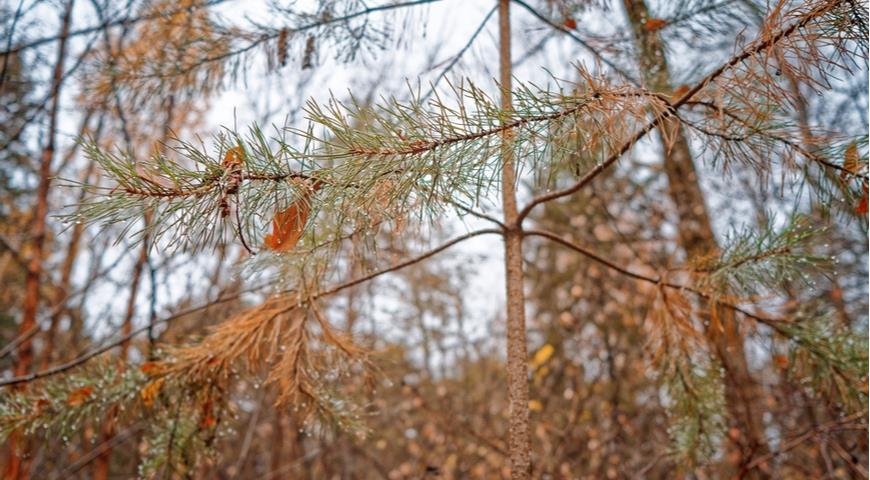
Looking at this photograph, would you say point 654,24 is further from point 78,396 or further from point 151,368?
point 78,396

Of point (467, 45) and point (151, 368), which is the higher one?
point (467, 45)

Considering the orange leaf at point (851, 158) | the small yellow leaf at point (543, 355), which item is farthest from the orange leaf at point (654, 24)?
the small yellow leaf at point (543, 355)

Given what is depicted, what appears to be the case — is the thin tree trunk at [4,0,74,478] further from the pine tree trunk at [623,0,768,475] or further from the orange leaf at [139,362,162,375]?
the pine tree trunk at [623,0,768,475]

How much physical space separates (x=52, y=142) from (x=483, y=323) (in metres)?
2.92

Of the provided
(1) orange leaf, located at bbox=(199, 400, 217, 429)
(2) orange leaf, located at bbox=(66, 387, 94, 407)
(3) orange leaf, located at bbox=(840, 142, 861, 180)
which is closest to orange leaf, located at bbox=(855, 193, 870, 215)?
(3) orange leaf, located at bbox=(840, 142, 861, 180)

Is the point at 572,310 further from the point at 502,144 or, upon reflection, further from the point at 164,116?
the point at 502,144

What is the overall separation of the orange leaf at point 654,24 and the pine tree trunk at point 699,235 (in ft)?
0.04

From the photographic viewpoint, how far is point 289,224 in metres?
0.81

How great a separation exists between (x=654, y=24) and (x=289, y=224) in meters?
1.16

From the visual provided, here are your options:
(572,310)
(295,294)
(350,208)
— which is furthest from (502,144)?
(572,310)

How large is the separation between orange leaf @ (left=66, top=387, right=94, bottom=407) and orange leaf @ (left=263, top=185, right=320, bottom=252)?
0.78 metres

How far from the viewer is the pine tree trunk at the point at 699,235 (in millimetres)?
1492

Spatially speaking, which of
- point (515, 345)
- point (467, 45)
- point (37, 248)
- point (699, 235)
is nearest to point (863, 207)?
point (515, 345)

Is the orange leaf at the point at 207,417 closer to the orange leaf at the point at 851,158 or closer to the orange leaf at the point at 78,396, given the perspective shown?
the orange leaf at the point at 78,396
